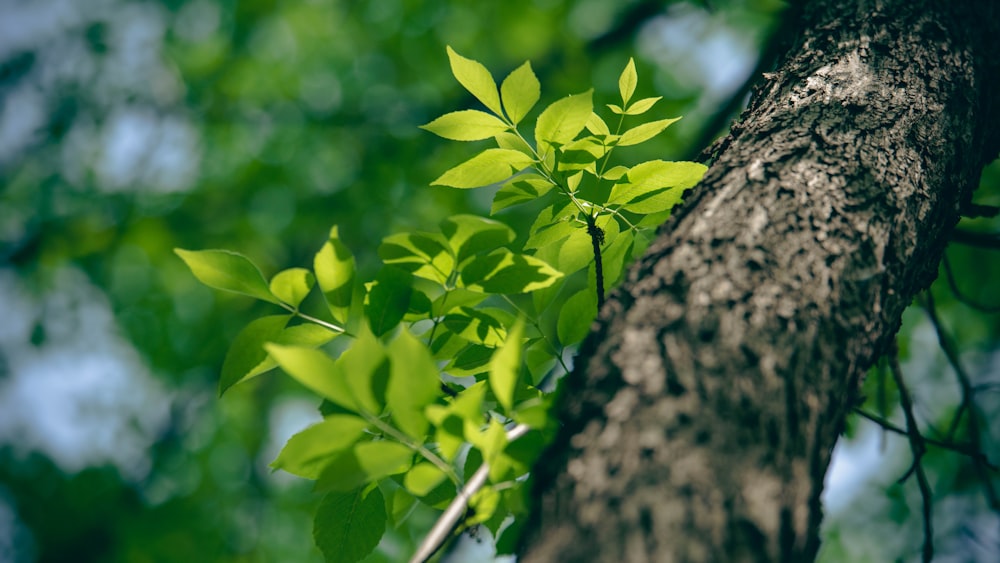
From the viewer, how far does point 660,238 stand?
88cm

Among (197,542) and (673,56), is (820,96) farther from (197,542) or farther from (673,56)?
(197,542)

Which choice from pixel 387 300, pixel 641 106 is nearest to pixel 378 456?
pixel 387 300

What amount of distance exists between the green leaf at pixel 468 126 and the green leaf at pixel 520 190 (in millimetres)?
102

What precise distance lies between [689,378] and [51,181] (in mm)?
6837

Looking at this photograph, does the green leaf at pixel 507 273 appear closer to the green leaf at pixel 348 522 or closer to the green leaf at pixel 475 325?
the green leaf at pixel 475 325

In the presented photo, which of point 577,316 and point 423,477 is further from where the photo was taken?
point 577,316

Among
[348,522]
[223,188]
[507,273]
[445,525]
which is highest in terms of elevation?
[507,273]

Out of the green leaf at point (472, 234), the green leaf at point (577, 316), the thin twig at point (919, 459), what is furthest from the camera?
the thin twig at point (919, 459)

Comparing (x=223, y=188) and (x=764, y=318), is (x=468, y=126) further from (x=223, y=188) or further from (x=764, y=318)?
(x=223, y=188)

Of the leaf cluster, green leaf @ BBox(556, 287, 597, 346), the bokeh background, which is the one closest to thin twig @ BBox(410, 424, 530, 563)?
the leaf cluster

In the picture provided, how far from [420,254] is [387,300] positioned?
95 millimetres

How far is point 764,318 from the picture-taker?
0.70m

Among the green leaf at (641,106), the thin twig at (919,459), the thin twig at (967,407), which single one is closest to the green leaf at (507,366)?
→ the green leaf at (641,106)

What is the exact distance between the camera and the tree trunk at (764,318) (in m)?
0.56
